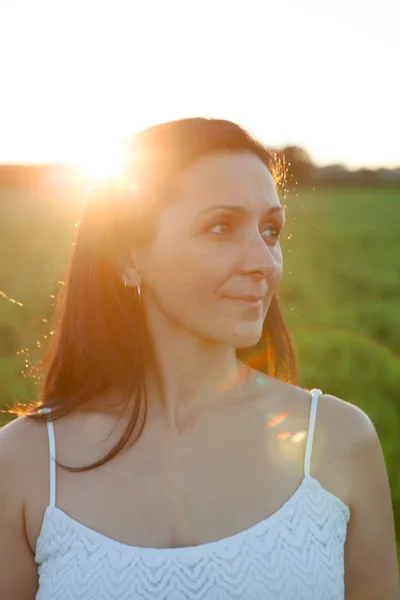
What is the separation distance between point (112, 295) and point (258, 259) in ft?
1.96

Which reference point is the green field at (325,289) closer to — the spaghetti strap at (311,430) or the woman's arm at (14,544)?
the spaghetti strap at (311,430)

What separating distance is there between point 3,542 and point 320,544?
3.18 feet

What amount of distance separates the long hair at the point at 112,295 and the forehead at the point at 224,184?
58 mm

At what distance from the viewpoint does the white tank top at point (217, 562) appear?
7.95 ft

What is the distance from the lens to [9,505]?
8.43 ft

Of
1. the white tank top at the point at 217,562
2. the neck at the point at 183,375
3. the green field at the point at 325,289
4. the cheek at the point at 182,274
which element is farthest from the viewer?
the green field at the point at 325,289

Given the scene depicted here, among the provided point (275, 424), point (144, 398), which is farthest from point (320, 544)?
point (144, 398)

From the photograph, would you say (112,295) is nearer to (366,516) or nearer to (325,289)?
(366,516)

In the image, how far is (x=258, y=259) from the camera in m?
2.55

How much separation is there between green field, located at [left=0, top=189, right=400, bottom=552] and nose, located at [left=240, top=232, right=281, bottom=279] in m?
0.81

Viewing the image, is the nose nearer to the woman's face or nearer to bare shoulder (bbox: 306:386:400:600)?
the woman's face

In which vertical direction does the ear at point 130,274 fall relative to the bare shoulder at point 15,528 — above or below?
above

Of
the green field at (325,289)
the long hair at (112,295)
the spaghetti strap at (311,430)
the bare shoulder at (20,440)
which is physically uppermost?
the long hair at (112,295)

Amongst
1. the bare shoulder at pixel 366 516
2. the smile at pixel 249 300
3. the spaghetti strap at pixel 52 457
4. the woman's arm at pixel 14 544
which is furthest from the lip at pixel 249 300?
the woman's arm at pixel 14 544
